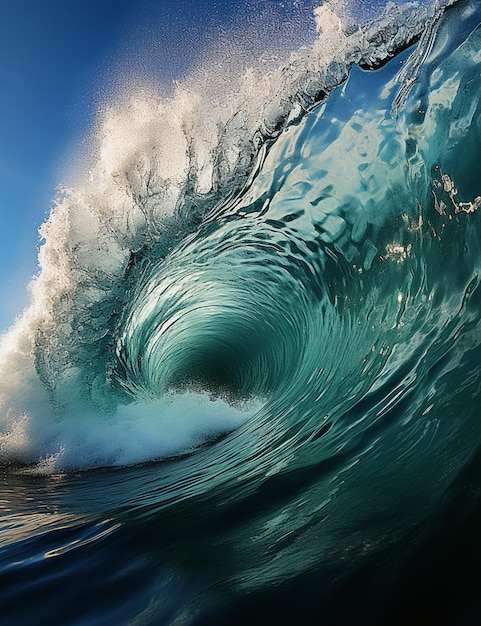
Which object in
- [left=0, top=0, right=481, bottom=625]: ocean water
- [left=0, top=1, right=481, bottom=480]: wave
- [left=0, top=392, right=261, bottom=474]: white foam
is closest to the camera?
[left=0, top=0, right=481, bottom=625]: ocean water

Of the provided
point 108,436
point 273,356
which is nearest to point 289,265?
point 273,356

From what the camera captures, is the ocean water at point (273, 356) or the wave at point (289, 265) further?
the wave at point (289, 265)

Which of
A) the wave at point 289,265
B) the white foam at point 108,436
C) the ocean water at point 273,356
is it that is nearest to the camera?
the ocean water at point 273,356

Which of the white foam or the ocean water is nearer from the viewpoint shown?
the ocean water

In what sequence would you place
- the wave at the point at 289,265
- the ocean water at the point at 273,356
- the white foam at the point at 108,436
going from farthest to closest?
the white foam at the point at 108,436
the wave at the point at 289,265
the ocean water at the point at 273,356

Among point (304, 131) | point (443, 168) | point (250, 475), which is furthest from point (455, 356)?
point (304, 131)
